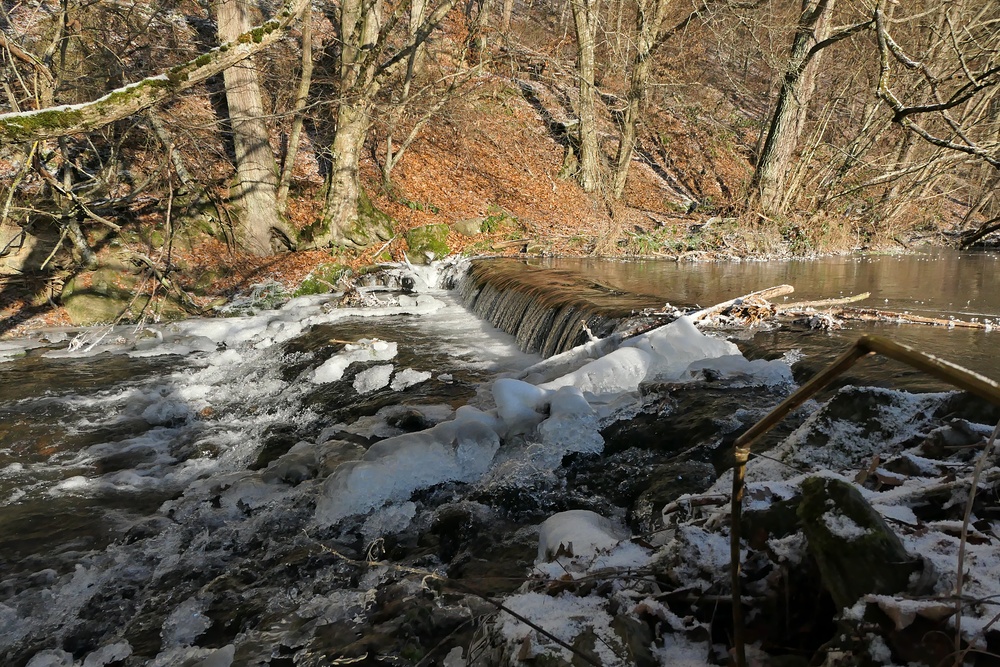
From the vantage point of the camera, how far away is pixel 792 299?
7.62 m

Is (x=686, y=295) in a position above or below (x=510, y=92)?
below

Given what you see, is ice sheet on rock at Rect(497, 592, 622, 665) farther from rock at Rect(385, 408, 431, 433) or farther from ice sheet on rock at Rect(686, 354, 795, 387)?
ice sheet on rock at Rect(686, 354, 795, 387)

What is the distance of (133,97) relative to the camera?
300 centimetres

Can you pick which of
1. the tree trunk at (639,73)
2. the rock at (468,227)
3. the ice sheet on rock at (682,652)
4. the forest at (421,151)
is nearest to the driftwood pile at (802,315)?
the forest at (421,151)

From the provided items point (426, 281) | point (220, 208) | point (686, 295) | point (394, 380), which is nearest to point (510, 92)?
point (426, 281)

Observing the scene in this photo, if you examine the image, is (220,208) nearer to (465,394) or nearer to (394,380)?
(394,380)

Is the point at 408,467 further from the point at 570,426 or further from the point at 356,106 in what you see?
the point at 356,106

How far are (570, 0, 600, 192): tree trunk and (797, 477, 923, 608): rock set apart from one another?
45.1 ft

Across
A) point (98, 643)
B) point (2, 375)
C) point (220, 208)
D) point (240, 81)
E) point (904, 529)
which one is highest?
point (240, 81)

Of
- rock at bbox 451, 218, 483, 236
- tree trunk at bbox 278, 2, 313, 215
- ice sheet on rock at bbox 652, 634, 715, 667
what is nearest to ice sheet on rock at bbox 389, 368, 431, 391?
ice sheet on rock at bbox 652, 634, 715, 667

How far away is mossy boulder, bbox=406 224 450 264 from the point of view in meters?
12.5

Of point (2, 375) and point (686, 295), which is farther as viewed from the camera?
point (686, 295)

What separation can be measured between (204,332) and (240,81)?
501cm

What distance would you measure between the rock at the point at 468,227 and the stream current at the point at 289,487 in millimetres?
6028
